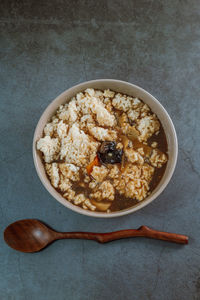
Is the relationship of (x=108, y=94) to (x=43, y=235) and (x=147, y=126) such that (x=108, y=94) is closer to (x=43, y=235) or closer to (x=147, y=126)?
(x=147, y=126)

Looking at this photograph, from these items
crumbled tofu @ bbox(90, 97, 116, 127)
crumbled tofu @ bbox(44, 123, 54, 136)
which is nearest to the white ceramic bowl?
crumbled tofu @ bbox(44, 123, 54, 136)

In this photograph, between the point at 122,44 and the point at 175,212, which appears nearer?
the point at 175,212

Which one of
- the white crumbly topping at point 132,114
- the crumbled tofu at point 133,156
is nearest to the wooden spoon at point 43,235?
the crumbled tofu at point 133,156

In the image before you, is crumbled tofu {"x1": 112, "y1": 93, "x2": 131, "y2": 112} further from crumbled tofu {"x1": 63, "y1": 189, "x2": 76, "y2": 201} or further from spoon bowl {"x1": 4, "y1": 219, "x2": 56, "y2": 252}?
spoon bowl {"x1": 4, "y1": 219, "x2": 56, "y2": 252}

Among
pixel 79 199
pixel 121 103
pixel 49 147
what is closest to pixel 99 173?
pixel 79 199

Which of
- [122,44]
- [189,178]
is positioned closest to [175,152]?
[189,178]

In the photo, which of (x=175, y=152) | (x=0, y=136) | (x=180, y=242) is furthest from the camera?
(x=0, y=136)

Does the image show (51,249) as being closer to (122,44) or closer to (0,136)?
(0,136)
